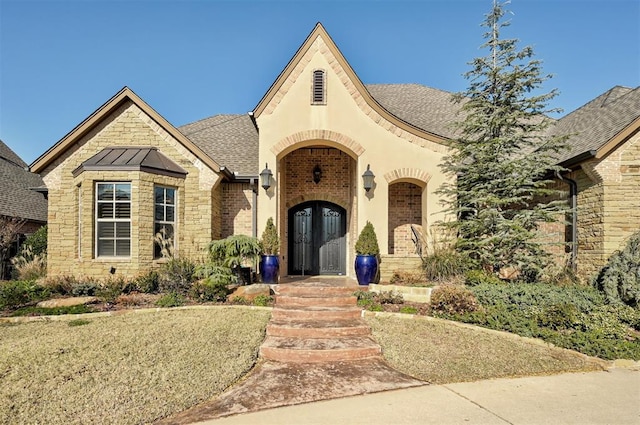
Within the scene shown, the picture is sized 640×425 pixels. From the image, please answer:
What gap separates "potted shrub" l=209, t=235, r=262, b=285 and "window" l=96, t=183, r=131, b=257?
8.32 feet

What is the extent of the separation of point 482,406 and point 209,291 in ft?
21.7

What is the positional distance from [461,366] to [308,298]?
3.76 metres

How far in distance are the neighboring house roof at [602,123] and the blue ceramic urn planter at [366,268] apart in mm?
5872

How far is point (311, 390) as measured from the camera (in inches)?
203

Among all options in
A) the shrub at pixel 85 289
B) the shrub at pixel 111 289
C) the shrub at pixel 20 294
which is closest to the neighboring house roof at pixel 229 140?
the shrub at pixel 111 289

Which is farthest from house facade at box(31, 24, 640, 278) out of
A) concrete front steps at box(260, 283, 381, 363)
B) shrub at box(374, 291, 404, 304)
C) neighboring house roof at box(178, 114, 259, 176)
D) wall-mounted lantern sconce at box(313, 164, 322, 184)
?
concrete front steps at box(260, 283, 381, 363)

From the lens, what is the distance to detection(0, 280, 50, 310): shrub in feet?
29.7

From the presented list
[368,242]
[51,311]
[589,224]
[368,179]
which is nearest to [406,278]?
[368,242]

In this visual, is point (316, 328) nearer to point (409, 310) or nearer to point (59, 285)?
point (409, 310)

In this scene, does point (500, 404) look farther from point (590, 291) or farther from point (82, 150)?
point (82, 150)

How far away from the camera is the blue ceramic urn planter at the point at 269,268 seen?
32.8ft

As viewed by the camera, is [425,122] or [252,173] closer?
[252,173]

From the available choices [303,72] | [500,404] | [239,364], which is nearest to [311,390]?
[239,364]

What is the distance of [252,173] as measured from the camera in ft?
39.5
